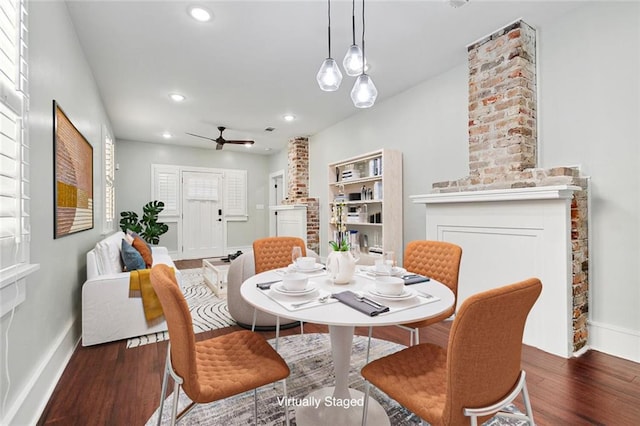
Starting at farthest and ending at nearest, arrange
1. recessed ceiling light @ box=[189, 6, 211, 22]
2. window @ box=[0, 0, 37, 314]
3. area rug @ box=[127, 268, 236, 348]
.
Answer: area rug @ box=[127, 268, 236, 348], recessed ceiling light @ box=[189, 6, 211, 22], window @ box=[0, 0, 37, 314]

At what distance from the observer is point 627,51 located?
85.7 inches

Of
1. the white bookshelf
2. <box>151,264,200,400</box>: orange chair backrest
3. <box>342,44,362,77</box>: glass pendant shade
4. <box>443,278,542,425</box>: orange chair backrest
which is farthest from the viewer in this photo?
the white bookshelf

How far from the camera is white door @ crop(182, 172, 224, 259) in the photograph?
23.2 ft

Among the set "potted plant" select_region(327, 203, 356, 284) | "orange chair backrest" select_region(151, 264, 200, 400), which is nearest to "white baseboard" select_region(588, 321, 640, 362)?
"potted plant" select_region(327, 203, 356, 284)

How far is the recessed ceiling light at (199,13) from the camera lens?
7.76 feet

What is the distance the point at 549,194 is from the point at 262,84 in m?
3.24

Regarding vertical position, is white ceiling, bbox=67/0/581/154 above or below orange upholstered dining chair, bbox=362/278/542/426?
above

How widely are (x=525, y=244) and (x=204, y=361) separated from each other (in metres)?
2.49

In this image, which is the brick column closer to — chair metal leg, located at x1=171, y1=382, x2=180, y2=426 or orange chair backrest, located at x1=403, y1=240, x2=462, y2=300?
orange chair backrest, located at x1=403, y1=240, x2=462, y2=300

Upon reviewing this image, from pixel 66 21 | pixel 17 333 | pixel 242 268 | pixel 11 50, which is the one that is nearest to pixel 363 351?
pixel 242 268

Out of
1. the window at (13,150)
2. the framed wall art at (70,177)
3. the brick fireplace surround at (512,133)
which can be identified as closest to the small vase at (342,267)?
the window at (13,150)

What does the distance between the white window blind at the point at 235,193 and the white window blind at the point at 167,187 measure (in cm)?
111

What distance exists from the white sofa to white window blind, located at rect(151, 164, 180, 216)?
442cm

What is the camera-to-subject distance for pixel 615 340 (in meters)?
2.23
